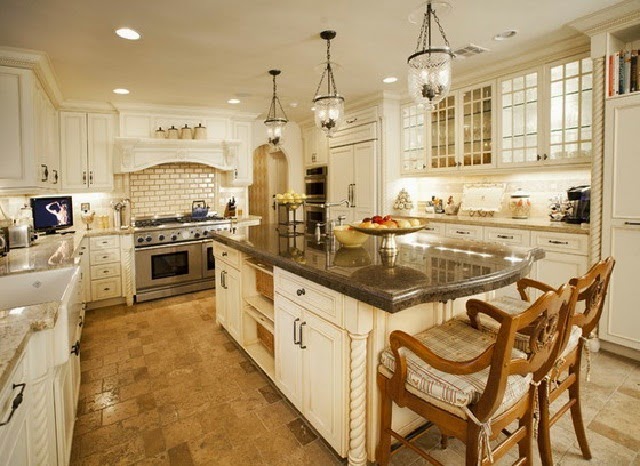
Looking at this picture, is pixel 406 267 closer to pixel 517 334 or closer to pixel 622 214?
pixel 517 334

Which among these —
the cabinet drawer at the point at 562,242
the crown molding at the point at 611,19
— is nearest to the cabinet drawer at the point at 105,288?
the cabinet drawer at the point at 562,242

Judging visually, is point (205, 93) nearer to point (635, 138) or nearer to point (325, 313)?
point (325, 313)

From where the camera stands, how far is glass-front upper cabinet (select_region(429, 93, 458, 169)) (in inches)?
182

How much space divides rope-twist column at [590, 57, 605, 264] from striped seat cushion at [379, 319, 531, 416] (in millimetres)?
1991

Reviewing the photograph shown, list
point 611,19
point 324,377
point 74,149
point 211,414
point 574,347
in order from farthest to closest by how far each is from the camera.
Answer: point 74,149
point 611,19
point 211,414
point 324,377
point 574,347

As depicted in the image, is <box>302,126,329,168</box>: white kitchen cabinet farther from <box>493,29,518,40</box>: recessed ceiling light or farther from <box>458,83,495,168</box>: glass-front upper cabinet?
<box>493,29,518,40</box>: recessed ceiling light

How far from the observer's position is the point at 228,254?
11.0 feet

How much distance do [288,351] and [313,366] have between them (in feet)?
1.00

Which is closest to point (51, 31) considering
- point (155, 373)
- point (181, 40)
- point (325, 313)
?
point (181, 40)

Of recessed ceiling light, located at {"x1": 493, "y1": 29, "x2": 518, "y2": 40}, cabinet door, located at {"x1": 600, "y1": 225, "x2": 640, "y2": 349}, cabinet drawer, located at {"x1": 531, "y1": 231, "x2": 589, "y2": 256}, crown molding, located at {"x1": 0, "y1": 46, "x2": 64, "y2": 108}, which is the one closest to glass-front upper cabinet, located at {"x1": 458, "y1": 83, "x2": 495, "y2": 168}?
recessed ceiling light, located at {"x1": 493, "y1": 29, "x2": 518, "y2": 40}

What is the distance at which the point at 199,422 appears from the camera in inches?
92.1

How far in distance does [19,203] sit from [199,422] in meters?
3.70

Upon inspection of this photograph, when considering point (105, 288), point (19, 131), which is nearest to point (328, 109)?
point (19, 131)

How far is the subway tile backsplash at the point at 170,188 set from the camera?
568 centimetres
